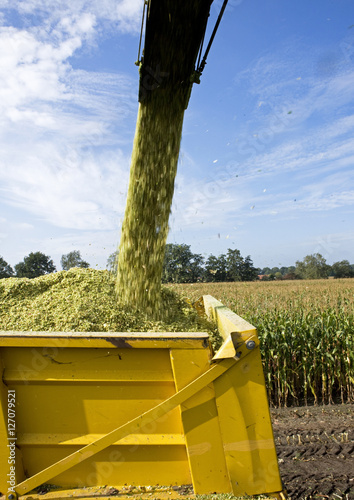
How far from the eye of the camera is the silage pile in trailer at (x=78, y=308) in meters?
2.42

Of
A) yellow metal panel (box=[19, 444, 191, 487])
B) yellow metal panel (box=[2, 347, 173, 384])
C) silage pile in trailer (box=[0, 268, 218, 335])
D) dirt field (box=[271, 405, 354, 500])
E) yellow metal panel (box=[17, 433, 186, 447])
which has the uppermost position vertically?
silage pile in trailer (box=[0, 268, 218, 335])

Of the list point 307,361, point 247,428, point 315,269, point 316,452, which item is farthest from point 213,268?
point 315,269

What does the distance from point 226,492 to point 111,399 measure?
730mm

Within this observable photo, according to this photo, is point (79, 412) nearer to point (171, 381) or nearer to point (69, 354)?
point (69, 354)

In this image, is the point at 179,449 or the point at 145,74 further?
the point at 145,74

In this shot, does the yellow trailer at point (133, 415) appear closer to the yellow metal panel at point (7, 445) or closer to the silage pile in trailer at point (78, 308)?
the yellow metal panel at point (7, 445)

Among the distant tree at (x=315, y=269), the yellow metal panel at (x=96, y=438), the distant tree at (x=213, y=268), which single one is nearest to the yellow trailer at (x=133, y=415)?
the yellow metal panel at (x=96, y=438)

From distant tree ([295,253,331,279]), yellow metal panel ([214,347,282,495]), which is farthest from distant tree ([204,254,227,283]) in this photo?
distant tree ([295,253,331,279])

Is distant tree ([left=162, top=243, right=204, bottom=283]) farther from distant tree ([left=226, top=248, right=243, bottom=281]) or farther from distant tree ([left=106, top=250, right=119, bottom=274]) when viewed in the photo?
distant tree ([left=226, top=248, right=243, bottom=281])

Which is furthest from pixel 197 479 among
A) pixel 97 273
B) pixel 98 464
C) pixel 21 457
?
pixel 97 273

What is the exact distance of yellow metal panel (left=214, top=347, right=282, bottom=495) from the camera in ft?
5.96

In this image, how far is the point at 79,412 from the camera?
1876 mm

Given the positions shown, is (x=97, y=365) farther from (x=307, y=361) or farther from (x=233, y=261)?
(x=233, y=261)

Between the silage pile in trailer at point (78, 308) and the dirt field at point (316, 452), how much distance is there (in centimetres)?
173
